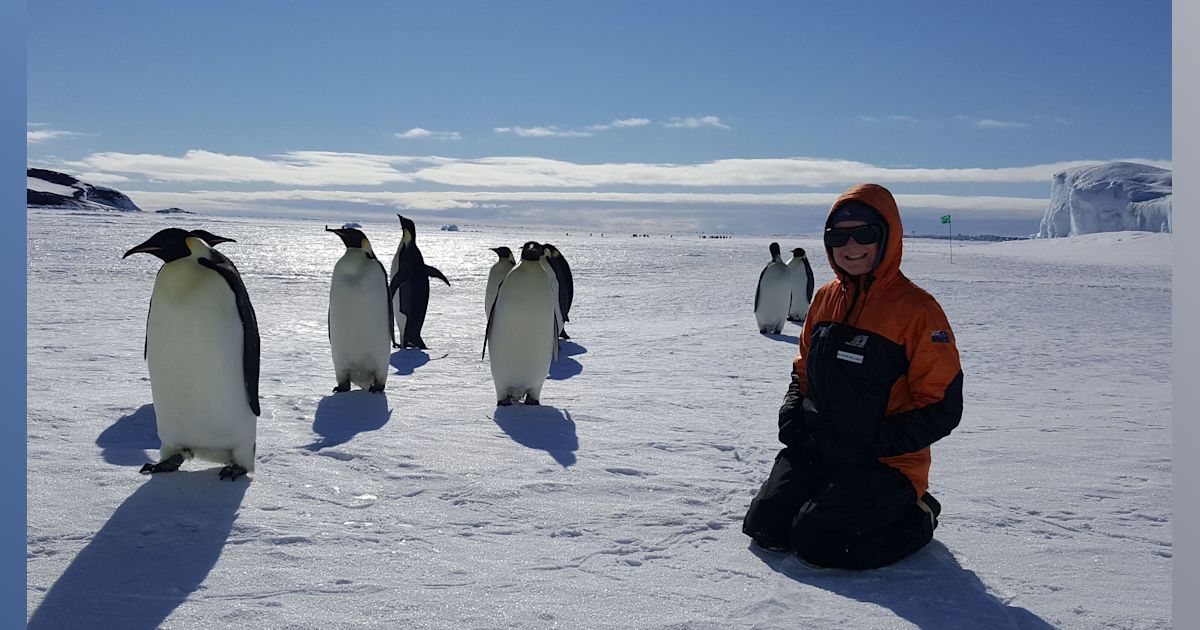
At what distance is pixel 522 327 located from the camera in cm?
535

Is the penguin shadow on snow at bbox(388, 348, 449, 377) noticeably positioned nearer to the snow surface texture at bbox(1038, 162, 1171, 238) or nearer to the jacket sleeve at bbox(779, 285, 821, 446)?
the jacket sleeve at bbox(779, 285, 821, 446)

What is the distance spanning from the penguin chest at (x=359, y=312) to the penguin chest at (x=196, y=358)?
2.09 meters

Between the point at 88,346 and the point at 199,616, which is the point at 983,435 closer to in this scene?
the point at 199,616

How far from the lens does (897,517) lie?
9.30 feet

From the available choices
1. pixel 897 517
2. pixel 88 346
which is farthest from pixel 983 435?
pixel 88 346

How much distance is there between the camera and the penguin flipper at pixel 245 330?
135 inches

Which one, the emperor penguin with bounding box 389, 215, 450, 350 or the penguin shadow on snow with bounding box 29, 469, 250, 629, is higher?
the emperor penguin with bounding box 389, 215, 450, 350

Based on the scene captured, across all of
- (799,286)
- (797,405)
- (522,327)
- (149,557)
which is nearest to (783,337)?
(799,286)

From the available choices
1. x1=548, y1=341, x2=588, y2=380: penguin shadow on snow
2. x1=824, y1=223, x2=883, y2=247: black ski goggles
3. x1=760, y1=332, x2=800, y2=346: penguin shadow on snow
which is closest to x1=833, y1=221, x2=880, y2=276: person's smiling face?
x1=824, y1=223, x2=883, y2=247: black ski goggles

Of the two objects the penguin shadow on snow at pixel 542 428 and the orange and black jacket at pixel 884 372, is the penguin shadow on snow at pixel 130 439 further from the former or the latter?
the orange and black jacket at pixel 884 372

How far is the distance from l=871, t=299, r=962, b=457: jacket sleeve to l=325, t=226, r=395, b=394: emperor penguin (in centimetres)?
380

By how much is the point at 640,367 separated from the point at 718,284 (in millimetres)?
10890

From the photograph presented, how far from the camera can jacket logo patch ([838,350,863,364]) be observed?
273 centimetres

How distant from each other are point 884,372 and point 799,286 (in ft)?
28.7
